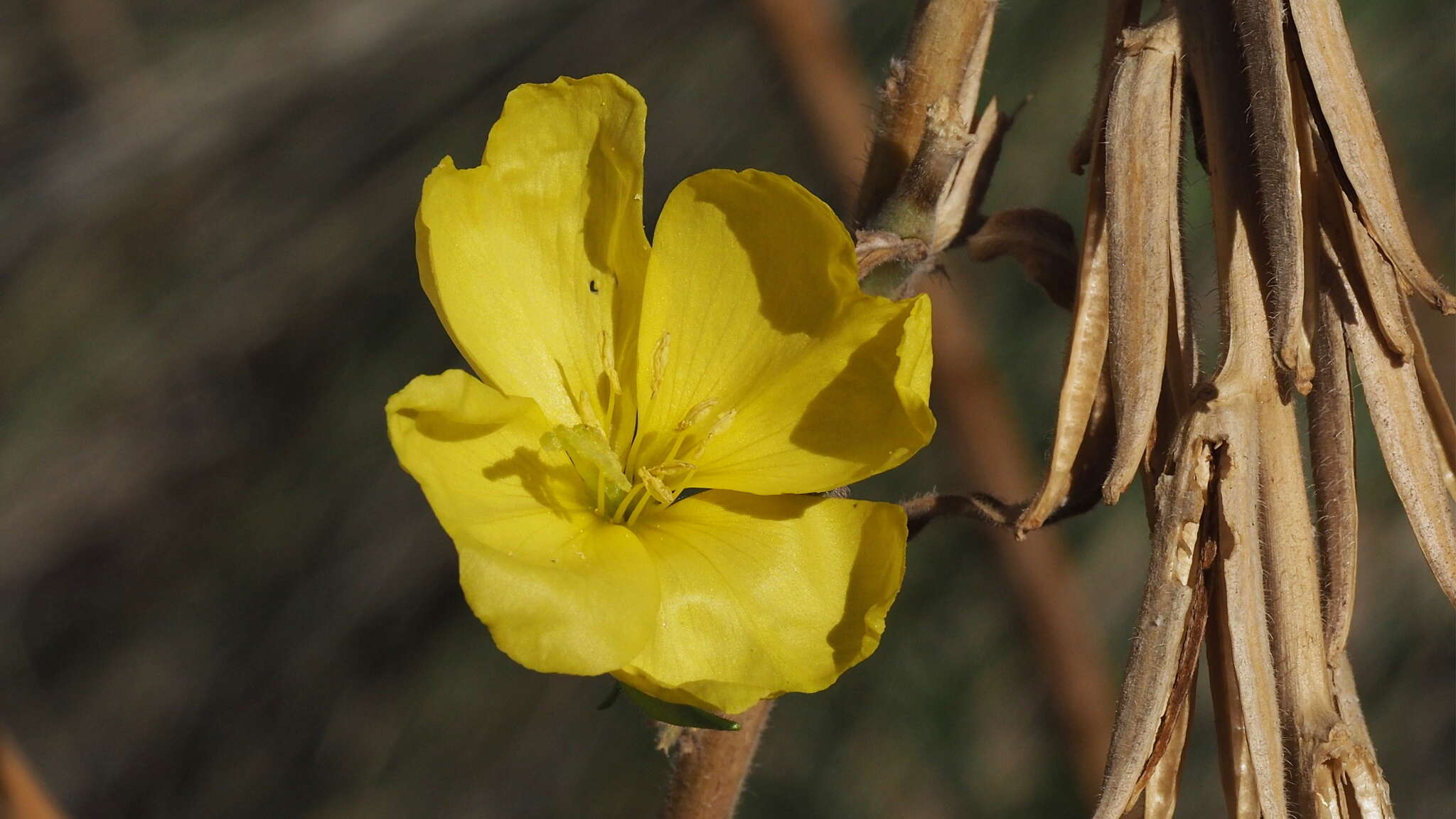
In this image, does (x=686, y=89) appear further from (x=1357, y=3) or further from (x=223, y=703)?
(x=223, y=703)

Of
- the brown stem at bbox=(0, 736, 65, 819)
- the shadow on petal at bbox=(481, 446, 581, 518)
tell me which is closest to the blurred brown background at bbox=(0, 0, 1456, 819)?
the shadow on petal at bbox=(481, 446, 581, 518)

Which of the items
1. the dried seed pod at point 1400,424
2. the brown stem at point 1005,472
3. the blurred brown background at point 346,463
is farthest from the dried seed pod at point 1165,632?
the blurred brown background at point 346,463

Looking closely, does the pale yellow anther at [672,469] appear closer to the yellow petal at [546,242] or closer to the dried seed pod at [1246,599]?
the yellow petal at [546,242]

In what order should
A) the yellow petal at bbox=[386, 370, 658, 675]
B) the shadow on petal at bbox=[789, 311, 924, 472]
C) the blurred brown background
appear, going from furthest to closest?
the blurred brown background → the shadow on petal at bbox=[789, 311, 924, 472] → the yellow petal at bbox=[386, 370, 658, 675]

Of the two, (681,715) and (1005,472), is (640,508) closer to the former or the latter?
(681,715)

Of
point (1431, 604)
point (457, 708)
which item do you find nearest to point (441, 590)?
point (457, 708)

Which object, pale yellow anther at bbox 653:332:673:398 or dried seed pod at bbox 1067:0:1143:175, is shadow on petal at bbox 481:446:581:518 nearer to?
pale yellow anther at bbox 653:332:673:398
